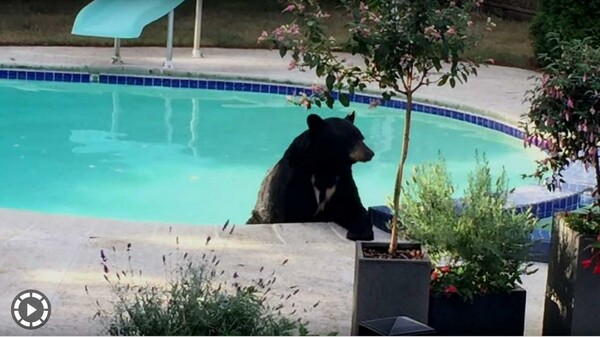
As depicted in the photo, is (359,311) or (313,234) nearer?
(359,311)

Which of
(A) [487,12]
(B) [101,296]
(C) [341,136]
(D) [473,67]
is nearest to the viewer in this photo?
(D) [473,67]

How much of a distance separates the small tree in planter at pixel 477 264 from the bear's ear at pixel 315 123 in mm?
1544

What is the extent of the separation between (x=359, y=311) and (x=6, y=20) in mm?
11189

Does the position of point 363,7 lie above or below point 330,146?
above

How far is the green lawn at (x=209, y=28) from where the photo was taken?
42.4 feet

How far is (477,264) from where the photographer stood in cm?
409

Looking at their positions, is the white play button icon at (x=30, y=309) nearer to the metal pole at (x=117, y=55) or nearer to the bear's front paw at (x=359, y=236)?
the bear's front paw at (x=359, y=236)

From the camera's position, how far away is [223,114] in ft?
34.3

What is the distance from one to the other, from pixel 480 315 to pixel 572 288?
0.33 m

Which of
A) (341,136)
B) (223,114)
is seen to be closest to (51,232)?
(341,136)

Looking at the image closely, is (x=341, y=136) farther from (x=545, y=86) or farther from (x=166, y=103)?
(x=166, y=103)

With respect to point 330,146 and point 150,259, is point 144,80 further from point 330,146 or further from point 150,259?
point 150,259

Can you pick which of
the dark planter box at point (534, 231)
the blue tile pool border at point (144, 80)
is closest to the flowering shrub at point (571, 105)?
the dark planter box at point (534, 231)

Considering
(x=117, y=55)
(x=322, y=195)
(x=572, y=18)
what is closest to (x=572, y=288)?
(x=322, y=195)
